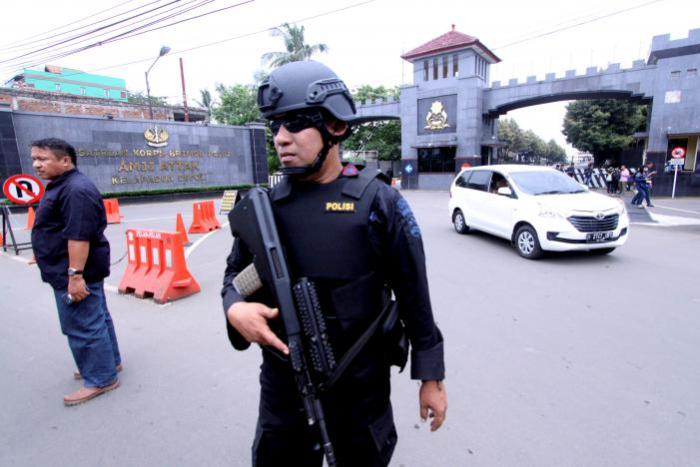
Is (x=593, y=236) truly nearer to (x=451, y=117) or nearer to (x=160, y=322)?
(x=160, y=322)

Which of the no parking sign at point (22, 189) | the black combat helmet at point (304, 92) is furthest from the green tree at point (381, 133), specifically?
the black combat helmet at point (304, 92)

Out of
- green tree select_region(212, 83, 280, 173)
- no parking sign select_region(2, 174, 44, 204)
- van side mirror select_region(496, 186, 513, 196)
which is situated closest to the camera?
no parking sign select_region(2, 174, 44, 204)

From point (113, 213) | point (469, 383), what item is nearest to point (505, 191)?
point (469, 383)

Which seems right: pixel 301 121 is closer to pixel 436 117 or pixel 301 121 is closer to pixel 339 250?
pixel 339 250

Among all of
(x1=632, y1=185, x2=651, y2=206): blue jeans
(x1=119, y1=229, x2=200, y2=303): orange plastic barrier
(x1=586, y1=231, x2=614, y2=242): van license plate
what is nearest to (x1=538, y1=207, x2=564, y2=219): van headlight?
(x1=586, y1=231, x2=614, y2=242): van license plate

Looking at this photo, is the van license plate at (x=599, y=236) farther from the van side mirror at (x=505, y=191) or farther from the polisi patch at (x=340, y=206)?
the polisi patch at (x=340, y=206)

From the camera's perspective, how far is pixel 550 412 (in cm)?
260

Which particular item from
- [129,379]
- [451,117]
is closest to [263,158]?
[451,117]

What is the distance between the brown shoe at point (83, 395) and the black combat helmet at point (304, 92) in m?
2.63

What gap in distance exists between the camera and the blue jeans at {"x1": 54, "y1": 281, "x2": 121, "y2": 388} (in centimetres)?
280

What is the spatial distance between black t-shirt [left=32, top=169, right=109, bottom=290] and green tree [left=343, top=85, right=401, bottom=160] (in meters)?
35.7

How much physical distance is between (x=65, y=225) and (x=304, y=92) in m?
2.25

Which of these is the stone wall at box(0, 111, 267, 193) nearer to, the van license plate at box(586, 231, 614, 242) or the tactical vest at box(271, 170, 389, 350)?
the van license plate at box(586, 231, 614, 242)

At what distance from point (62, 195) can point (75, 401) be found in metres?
1.44
